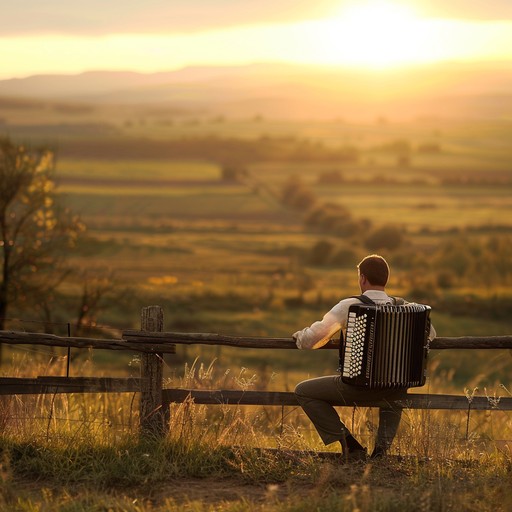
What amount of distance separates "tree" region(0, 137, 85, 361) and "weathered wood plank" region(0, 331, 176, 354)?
20.9 meters

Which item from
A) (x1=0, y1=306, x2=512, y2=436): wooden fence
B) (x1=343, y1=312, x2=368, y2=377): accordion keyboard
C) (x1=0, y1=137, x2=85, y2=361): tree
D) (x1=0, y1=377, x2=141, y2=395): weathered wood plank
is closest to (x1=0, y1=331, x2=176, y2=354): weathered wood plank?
(x1=0, y1=306, x2=512, y2=436): wooden fence

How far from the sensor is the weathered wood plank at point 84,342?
26.0 feet

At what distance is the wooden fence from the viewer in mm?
7906

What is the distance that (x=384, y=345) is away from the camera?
24.3 ft

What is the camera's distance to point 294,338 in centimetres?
763

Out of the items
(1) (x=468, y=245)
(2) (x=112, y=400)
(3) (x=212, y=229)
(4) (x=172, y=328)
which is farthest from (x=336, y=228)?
(2) (x=112, y=400)

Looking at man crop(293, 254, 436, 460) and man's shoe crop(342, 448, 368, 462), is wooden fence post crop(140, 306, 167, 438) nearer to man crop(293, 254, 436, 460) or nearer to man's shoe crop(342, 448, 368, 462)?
man crop(293, 254, 436, 460)

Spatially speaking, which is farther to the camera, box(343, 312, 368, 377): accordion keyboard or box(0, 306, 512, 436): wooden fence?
box(0, 306, 512, 436): wooden fence

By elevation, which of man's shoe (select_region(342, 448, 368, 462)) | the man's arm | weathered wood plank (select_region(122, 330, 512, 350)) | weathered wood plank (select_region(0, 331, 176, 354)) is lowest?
man's shoe (select_region(342, 448, 368, 462))

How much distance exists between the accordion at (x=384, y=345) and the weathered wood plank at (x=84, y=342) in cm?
153

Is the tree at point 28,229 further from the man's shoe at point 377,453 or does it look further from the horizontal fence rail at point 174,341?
the man's shoe at point 377,453

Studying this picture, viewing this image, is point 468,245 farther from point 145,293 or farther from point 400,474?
point 400,474

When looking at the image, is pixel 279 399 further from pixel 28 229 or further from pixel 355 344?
pixel 28 229

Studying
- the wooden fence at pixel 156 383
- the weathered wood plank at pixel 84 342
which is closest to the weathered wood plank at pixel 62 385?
the wooden fence at pixel 156 383
